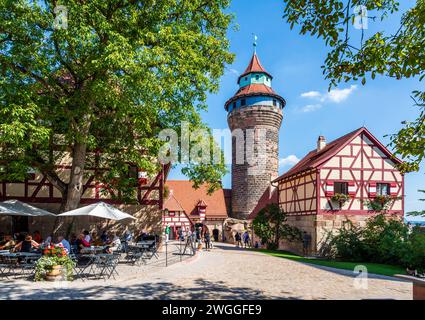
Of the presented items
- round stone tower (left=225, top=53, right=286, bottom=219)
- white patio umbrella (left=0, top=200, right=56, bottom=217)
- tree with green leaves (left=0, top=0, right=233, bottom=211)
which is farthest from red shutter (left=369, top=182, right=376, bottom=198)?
white patio umbrella (left=0, top=200, right=56, bottom=217)

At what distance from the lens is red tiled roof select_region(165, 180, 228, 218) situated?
143 feet

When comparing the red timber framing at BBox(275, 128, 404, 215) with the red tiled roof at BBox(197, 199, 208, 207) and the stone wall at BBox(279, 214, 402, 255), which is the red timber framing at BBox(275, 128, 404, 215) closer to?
the stone wall at BBox(279, 214, 402, 255)

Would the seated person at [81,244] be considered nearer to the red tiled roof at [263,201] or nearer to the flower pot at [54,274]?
the flower pot at [54,274]

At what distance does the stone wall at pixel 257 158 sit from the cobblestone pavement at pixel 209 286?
26913mm

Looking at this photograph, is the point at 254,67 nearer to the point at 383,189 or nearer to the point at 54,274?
the point at 383,189

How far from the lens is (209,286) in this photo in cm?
984

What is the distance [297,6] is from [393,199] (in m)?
19.2

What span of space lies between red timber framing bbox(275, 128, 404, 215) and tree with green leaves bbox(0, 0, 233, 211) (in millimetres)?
10455

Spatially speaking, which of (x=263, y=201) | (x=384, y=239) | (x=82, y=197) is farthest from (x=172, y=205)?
(x=384, y=239)

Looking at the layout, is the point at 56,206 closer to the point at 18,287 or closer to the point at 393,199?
the point at 18,287

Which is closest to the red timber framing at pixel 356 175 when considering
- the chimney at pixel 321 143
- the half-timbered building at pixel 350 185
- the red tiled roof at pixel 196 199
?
the half-timbered building at pixel 350 185

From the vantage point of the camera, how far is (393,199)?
880 inches

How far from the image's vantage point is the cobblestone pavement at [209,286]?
859 cm

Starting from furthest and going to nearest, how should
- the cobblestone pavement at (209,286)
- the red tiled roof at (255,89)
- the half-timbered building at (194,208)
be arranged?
the half-timbered building at (194,208), the red tiled roof at (255,89), the cobblestone pavement at (209,286)
